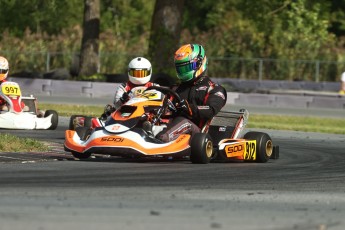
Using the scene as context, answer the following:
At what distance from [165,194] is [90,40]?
85.4ft

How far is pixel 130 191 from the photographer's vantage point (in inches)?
373

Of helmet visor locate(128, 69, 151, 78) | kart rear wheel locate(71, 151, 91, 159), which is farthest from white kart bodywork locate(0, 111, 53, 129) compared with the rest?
kart rear wheel locate(71, 151, 91, 159)

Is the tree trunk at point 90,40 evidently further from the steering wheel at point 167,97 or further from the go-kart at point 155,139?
the steering wheel at point 167,97

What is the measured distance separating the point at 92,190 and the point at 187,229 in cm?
230

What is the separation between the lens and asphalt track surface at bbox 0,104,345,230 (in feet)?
25.0

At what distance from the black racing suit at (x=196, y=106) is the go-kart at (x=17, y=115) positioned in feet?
18.2

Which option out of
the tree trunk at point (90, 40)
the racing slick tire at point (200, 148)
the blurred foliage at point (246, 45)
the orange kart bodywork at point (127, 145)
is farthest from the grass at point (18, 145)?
the blurred foliage at point (246, 45)

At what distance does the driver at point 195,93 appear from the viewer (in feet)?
43.7

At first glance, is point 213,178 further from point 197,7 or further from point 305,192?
point 197,7

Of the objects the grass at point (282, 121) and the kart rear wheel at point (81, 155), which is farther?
the grass at point (282, 121)

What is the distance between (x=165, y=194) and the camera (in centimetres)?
938

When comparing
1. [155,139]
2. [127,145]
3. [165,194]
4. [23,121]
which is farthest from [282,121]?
[165,194]

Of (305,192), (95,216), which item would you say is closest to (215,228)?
(95,216)

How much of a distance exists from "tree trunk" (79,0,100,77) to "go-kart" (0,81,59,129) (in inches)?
596
